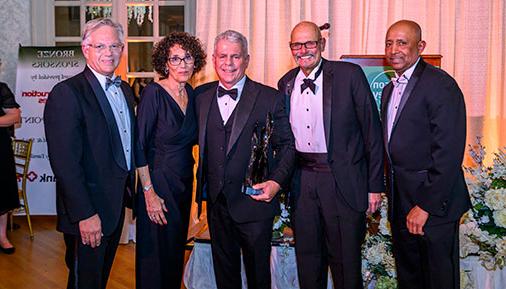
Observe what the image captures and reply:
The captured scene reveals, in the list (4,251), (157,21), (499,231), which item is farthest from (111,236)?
(157,21)

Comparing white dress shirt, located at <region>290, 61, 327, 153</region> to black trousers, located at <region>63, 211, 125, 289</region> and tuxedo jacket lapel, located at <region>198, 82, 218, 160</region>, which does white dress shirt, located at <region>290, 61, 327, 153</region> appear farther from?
black trousers, located at <region>63, 211, 125, 289</region>

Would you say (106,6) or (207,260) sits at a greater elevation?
(106,6)

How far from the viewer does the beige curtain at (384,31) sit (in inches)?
227

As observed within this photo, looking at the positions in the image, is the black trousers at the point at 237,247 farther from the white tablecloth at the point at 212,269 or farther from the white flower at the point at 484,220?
the white flower at the point at 484,220

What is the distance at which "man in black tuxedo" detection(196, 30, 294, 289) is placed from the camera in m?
2.78

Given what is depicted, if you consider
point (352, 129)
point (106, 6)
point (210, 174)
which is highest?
point (106, 6)

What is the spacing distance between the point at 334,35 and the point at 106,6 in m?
2.52

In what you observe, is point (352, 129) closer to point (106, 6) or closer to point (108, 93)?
point (108, 93)

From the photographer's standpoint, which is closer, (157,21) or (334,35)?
(334,35)

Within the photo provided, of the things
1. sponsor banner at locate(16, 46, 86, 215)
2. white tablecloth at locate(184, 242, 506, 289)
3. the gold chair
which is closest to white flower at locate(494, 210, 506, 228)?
white tablecloth at locate(184, 242, 506, 289)

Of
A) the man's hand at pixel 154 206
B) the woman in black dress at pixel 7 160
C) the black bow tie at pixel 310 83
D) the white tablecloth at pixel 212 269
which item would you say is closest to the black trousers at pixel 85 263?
the man's hand at pixel 154 206

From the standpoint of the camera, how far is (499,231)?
3.37 metres

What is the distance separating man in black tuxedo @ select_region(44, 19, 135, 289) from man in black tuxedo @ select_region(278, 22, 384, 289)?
883mm

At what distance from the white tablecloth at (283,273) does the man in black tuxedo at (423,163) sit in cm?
69
